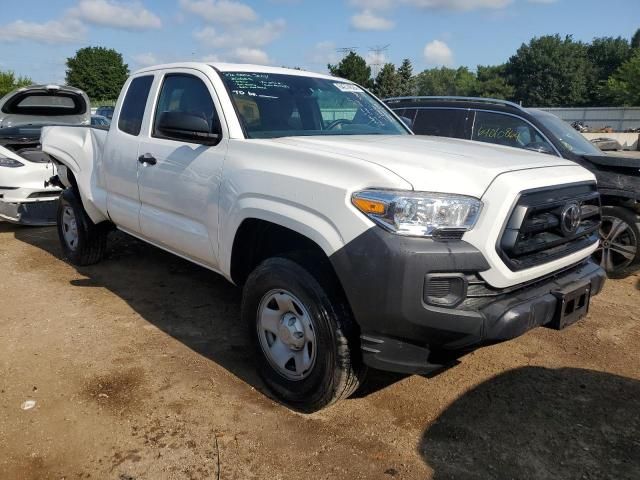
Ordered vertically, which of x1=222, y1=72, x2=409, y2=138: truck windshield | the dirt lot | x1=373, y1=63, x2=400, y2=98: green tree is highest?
x1=373, y1=63, x2=400, y2=98: green tree

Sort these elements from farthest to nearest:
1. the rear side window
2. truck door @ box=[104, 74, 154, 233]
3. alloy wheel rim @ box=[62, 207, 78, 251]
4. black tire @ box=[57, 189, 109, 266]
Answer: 1. the rear side window
2. alloy wheel rim @ box=[62, 207, 78, 251]
3. black tire @ box=[57, 189, 109, 266]
4. truck door @ box=[104, 74, 154, 233]

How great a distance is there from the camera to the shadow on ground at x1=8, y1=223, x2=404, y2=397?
374 cm

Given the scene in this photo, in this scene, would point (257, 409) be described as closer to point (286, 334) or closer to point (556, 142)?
point (286, 334)

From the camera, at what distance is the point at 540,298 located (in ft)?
8.83

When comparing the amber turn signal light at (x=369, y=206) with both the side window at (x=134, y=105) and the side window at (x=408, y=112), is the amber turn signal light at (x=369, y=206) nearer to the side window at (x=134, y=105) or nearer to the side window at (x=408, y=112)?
the side window at (x=134, y=105)

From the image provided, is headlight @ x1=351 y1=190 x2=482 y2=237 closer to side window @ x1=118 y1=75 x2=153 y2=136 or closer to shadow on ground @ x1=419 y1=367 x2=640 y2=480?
shadow on ground @ x1=419 y1=367 x2=640 y2=480

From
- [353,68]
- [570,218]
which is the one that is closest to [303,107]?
[570,218]

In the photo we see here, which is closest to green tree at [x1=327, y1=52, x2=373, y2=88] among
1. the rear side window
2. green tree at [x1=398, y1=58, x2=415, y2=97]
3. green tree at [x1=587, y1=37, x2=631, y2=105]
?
green tree at [x1=398, y1=58, x2=415, y2=97]

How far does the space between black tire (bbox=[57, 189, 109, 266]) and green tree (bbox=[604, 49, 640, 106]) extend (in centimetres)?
7258

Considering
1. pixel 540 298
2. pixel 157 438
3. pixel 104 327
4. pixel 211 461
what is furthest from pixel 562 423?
pixel 104 327

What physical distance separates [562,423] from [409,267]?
146cm

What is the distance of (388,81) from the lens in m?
62.1

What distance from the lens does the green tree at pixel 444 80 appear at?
132 m

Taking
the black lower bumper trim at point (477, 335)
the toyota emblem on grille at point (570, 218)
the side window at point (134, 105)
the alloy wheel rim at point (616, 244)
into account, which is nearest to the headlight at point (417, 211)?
the black lower bumper trim at point (477, 335)
